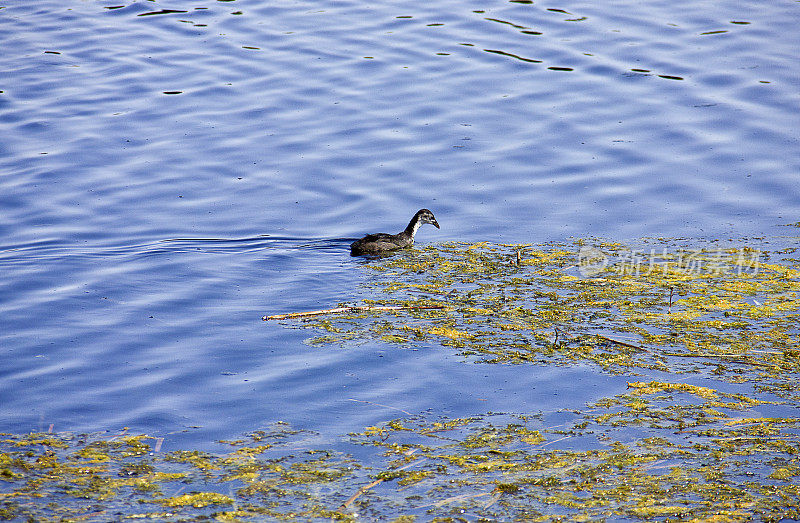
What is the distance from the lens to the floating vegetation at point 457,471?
5750 millimetres

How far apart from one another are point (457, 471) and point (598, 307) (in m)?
3.44

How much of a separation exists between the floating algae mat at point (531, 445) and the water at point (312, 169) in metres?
0.36

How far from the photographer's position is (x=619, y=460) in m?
6.36

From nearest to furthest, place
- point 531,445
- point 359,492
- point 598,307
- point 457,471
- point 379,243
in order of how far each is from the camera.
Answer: point 359,492
point 457,471
point 531,445
point 598,307
point 379,243

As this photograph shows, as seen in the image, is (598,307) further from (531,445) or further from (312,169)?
(312,169)

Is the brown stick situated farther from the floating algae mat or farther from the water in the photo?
the water

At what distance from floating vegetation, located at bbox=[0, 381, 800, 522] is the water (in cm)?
41

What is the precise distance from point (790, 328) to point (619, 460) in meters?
3.13

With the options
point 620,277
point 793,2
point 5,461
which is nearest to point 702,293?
point 620,277

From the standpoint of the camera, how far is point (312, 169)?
45.5 ft

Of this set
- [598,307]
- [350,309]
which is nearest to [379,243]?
[350,309]

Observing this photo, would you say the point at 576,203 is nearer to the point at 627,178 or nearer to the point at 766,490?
the point at 627,178

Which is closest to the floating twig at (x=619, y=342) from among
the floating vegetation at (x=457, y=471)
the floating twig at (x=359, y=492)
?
the floating vegetation at (x=457, y=471)

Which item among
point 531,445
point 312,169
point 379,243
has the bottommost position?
point 531,445
